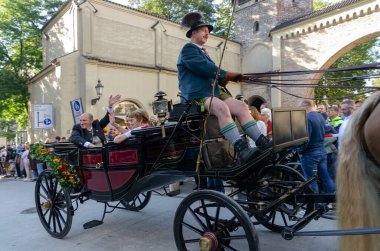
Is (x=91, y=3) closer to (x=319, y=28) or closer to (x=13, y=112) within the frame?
(x=13, y=112)

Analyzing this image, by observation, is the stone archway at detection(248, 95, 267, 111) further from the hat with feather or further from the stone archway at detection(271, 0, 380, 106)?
the hat with feather

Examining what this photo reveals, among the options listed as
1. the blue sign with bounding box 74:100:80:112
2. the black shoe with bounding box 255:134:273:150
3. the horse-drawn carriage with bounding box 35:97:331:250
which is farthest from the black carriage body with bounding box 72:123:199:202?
the blue sign with bounding box 74:100:80:112

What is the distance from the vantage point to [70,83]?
15.7 m

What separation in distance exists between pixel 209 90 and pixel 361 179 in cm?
167

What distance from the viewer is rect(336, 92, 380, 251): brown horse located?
74.2 inches

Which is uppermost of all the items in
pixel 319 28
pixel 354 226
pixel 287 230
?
pixel 319 28

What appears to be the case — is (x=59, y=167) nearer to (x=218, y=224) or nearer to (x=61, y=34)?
(x=218, y=224)

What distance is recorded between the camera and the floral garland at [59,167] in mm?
4184

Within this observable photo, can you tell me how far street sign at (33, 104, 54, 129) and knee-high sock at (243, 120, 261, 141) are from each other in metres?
10.7

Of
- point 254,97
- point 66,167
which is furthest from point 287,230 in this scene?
point 254,97

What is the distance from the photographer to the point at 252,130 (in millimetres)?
3059

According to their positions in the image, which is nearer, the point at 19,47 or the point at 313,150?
the point at 313,150

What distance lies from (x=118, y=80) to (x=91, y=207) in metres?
11.4

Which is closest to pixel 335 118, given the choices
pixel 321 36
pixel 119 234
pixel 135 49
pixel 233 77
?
pixel 233 77
